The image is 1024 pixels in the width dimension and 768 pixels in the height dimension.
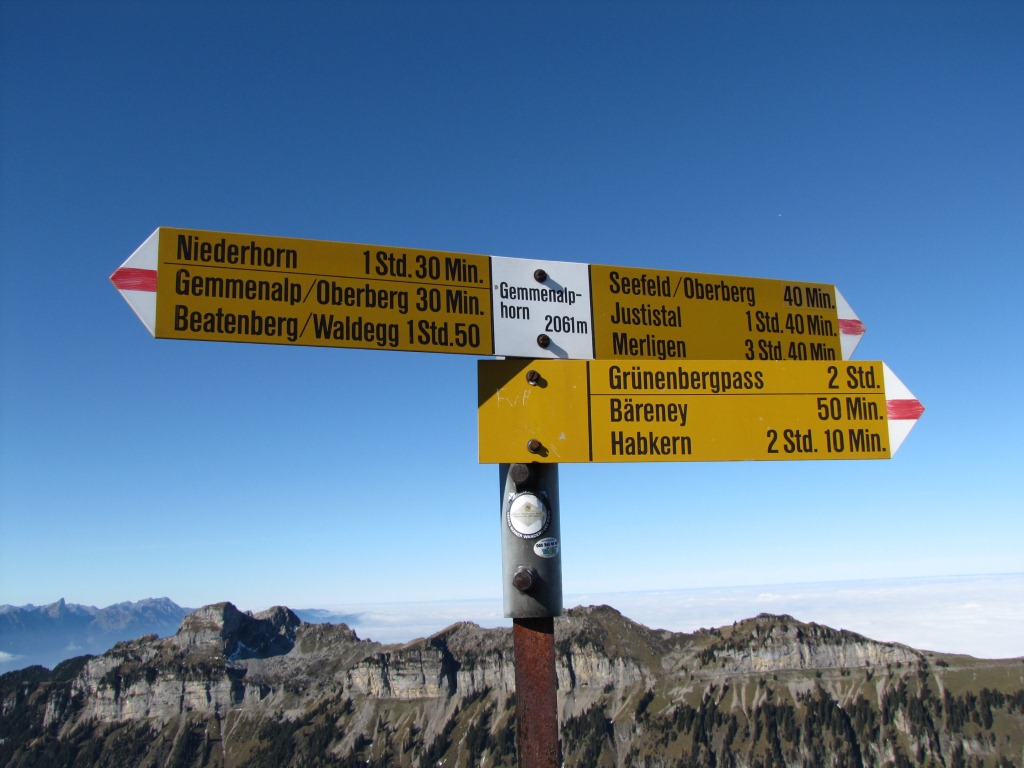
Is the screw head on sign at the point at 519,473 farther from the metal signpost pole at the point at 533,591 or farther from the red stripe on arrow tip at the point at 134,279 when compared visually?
the red stripe on arrow tip at the point at 134,279

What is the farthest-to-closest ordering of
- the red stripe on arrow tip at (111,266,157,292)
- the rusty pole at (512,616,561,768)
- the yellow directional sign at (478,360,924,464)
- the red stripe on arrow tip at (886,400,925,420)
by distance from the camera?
the red stripe on arrow tip at (886,400,925,420) < the yellow directional sign at (478,360,924,464) < the red stripe on arrow tip at (111,266,157,292) < the rusty pole at (512,616,561,768)

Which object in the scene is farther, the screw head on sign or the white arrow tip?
the screw head on sign

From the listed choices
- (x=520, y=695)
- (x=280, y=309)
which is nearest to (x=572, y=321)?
(x=280, y=309)

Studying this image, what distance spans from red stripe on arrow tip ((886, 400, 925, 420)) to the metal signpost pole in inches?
Result: 118

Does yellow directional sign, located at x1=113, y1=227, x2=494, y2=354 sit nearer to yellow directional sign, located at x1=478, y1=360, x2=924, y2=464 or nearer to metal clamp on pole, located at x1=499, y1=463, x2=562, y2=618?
yellow directional sign, located at x1=478, y1=360, x2=924, y2=464

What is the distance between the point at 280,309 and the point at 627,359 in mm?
2843

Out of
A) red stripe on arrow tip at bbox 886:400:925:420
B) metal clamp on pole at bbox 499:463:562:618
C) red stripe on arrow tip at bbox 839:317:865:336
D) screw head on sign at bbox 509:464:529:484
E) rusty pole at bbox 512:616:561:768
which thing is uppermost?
red stripe on arrow tip at bbox 839:317:865:336

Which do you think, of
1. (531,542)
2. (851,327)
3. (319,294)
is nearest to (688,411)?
(531,542)

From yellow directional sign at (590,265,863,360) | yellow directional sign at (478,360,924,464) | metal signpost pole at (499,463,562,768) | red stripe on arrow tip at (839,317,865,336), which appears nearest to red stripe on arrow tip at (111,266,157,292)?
yellow directional sign at (478,360,924,464)

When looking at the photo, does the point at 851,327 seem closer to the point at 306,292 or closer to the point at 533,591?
the point at 533,591

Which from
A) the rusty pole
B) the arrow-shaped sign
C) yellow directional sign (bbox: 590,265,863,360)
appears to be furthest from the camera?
yellow directional sign (bbox: 590,265,863,360)

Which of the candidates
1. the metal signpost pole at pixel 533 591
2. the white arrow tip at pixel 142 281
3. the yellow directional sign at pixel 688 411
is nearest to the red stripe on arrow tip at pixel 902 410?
the yellow directional sign at pixel 688 411

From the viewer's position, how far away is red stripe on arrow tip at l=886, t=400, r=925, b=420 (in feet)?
22.6

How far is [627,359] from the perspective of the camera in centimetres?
662
